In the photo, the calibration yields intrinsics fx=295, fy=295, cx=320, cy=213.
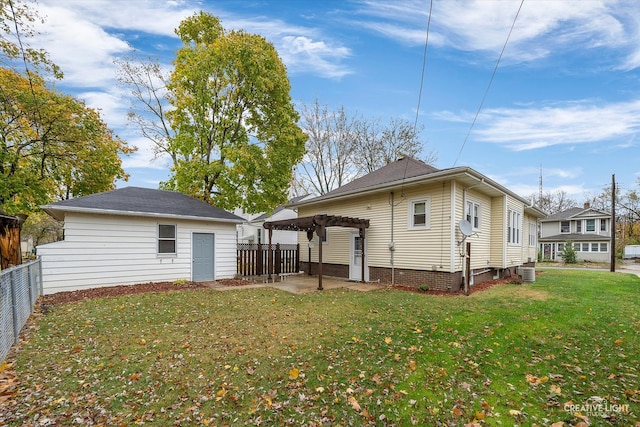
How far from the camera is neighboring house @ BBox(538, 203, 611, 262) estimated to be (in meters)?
31.0

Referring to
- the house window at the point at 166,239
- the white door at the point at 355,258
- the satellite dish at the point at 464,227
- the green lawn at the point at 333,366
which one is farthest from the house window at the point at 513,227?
the house window at the point at 166,239

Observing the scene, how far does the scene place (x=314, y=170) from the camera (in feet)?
89.0

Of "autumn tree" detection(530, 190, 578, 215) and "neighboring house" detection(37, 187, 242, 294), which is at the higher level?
"autumn tree" detection(530, 190, 578, 215)

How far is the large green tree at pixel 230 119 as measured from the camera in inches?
588

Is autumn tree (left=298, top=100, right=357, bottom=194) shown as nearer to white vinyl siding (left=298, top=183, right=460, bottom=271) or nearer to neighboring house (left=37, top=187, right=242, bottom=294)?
white vinyl siding (left=298, top=183, right=460, bottom=271)

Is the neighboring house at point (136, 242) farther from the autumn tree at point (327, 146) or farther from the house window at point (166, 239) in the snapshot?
the autumn tree at point (327, 146)

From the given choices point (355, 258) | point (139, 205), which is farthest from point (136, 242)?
point (355, 258)

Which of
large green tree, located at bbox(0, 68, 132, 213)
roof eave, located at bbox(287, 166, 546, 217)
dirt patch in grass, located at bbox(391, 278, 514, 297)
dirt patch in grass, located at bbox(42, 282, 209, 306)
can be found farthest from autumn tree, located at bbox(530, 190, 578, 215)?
large green tree, located at bbox(0, 68, 132, 213)

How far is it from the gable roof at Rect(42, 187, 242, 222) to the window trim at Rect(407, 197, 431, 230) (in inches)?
285

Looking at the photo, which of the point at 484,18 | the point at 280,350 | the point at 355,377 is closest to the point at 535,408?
the point at 355,377

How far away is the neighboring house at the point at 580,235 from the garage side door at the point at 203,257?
114ft

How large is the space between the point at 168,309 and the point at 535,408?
7.49m

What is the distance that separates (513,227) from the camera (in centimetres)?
1420

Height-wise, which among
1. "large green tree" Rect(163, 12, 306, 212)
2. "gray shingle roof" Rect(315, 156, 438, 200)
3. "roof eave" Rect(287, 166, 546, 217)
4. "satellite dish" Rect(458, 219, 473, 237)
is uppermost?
"large green tree" Rect(163, 12, 306, 212)
